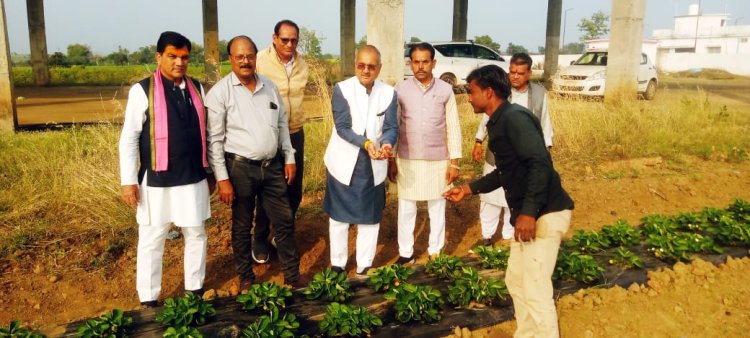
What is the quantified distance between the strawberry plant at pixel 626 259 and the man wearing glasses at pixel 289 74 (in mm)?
2358

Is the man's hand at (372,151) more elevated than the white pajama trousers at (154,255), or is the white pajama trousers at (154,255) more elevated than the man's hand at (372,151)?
the man's hand at (372,151)

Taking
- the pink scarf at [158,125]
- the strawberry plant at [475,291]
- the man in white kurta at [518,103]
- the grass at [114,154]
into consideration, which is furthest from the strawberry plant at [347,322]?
the grass at [114,154]

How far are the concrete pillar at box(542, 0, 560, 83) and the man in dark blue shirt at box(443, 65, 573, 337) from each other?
20321 millimetres

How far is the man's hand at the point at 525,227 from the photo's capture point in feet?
8.53

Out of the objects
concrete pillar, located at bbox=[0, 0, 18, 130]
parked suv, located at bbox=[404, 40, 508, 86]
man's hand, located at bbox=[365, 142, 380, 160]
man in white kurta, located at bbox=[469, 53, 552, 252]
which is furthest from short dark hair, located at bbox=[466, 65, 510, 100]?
parked suv, located at bbox=[404, 40, 508, 86]

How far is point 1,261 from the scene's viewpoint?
4.29 m

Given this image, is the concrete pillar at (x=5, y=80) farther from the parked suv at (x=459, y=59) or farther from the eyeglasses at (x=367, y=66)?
the parked suv at (x=459, y=59)

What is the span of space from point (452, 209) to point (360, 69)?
2.57 meters

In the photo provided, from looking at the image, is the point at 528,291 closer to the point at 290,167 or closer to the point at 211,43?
the point at 290,167

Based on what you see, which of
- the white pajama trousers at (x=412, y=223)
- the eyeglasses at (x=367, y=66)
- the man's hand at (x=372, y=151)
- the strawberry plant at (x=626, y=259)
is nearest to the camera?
the man's hand at (x=372, y=151)

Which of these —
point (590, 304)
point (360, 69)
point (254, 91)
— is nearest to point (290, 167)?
point (254, 91)

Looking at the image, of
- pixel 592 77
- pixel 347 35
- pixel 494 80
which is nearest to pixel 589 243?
pixel 494 80

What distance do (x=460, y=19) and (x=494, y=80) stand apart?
21.0 meters

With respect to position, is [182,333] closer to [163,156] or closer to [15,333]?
[15,333]
